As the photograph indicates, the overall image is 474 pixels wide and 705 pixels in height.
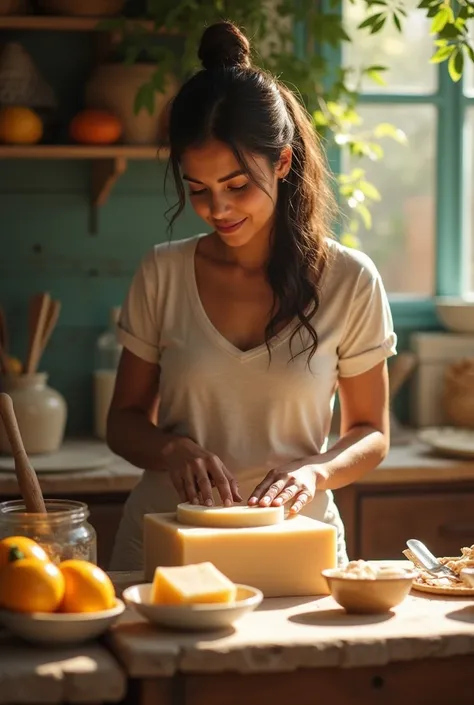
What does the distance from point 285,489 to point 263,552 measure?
16 cm

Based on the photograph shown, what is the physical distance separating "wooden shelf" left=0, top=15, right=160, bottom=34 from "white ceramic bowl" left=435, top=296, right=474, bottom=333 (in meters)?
1.16

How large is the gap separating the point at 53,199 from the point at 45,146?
33 cm

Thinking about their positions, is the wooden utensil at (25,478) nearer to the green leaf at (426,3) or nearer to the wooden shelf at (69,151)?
the green leaf at (426,3)

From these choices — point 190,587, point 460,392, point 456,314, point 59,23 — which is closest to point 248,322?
point 190,587

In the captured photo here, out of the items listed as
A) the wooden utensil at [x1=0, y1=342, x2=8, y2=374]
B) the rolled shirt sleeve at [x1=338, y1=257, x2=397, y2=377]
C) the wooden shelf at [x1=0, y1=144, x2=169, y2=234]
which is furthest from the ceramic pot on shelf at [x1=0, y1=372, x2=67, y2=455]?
the rolled shirt sleeve at [x1=338, y1=257, x2=397, y2=377]

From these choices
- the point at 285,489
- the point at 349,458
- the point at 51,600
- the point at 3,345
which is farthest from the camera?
the point at 3,345

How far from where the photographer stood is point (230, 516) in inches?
70.7

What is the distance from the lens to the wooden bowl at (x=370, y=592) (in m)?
1.66

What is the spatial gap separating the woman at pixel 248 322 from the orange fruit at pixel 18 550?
49 cm

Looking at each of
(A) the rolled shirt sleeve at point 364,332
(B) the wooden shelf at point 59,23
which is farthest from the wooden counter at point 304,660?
(B) the wooden shelf at point 59,23

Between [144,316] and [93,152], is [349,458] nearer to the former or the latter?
[144,316]

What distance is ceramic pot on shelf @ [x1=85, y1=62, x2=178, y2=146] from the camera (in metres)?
3.37

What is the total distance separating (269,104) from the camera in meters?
2.19

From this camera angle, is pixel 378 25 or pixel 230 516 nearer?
pixel 230 516
